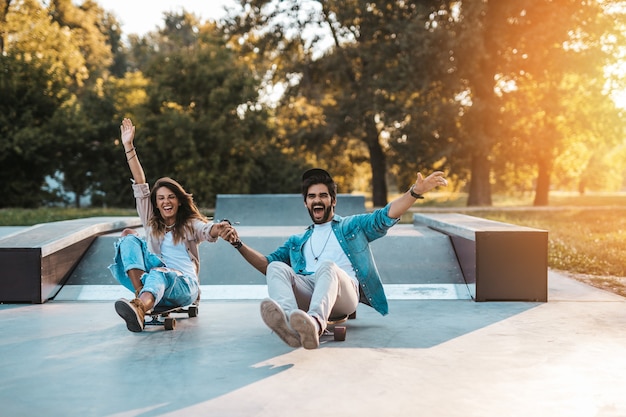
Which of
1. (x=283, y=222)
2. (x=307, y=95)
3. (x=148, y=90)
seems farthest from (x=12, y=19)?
(x=283, y=222)

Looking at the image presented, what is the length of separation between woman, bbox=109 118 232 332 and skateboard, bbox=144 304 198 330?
0.07 m

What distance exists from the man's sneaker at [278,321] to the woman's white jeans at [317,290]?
115mm

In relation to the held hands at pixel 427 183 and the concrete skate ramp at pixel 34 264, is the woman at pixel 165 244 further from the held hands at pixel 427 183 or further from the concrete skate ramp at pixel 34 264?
the held hands at pixel 427 183

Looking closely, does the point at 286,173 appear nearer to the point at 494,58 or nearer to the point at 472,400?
the point at 494,58

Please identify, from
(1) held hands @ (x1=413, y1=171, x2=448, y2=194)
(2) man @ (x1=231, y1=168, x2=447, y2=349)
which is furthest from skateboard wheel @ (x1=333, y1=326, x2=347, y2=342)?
(1) held hands @ (x1=413, y1=171, x2=448, y2=194)

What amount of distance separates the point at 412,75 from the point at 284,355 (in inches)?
958

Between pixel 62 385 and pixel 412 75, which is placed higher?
pixel 412 75

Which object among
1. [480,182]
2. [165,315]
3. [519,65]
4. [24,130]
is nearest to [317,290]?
[165,315]

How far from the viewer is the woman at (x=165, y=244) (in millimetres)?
5914

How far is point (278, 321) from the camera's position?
481 centimetres

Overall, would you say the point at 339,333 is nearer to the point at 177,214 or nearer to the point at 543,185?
the point at 177,214

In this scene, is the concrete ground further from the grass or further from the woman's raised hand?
the grass

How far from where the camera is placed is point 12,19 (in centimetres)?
3741

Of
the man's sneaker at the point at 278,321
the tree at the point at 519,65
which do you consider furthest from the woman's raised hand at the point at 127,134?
the tree at the point at 519,65
